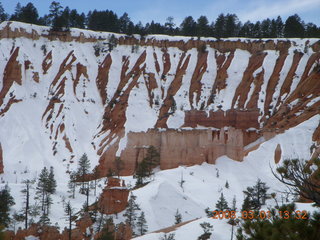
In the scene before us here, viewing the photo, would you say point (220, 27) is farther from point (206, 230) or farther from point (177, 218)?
point (206, 230)

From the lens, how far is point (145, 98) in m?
69.3

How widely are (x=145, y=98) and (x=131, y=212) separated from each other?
39250 millimetres

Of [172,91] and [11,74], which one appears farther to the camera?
[172,91]

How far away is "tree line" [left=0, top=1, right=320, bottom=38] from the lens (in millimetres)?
89625

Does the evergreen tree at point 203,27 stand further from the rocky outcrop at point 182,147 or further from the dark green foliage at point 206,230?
the dark green foliage at point 206,230

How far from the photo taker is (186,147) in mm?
51281

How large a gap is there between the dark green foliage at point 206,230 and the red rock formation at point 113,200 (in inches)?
350

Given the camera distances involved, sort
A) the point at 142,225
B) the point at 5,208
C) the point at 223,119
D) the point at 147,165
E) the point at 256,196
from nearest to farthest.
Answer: the point at 5,208
the point at 142,225
the point at 256,196
the point at 147,165
the point at 223,119

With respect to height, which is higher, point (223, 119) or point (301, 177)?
point (301, 177)

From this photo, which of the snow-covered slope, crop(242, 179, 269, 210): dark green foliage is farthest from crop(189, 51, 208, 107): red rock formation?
crop(242, 179, 269, 210): dark green foliage

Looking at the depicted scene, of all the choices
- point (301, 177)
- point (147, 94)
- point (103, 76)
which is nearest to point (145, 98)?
point (147, 94)

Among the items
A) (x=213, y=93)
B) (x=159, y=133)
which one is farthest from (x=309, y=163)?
(x=213, y=93)

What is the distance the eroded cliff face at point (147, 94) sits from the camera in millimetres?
53688

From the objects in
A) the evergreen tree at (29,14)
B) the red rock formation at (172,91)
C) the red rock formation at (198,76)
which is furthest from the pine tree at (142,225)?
the evergreen tree at (29,14)
